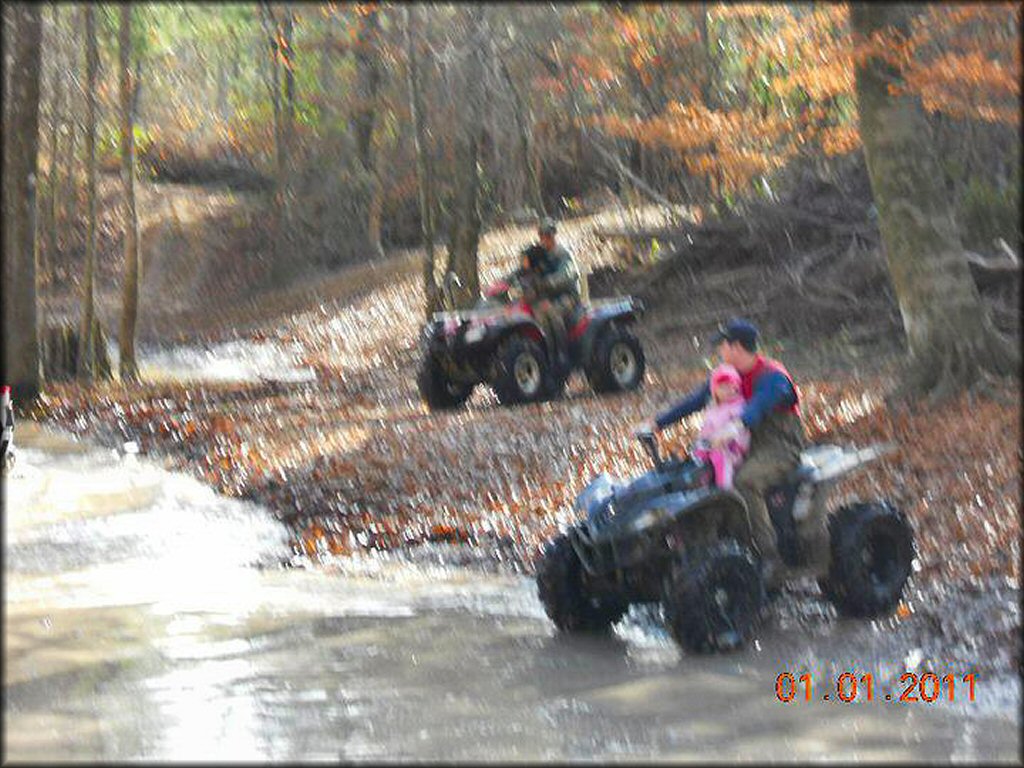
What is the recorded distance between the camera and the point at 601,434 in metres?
16.1

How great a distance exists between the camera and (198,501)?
14344 millimetres

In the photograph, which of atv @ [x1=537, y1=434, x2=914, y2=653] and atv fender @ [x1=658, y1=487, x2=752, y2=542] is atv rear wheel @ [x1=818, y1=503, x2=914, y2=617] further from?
atv fender @ [x1=658, y1=487, x2=752, y2=542]

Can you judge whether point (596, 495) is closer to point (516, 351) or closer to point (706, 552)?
point (706, 552)

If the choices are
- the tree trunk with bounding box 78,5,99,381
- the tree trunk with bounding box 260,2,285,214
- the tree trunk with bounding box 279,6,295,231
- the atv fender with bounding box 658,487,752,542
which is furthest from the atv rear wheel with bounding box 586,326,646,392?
the tree trunk with bounding box 279,6,295,231

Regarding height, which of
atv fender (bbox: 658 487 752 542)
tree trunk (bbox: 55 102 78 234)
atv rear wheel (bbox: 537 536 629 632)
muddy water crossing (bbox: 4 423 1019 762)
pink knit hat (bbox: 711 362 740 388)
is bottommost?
muddy water crossing (bbox: 4 423 1019 762)

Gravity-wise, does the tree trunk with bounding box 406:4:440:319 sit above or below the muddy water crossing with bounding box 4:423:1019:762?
above

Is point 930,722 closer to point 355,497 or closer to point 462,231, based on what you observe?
point 355,497

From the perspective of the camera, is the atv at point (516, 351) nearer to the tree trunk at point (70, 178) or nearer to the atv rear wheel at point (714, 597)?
the atv rear wheel at point (714, 597)

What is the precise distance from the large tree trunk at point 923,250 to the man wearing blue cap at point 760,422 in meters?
7.21

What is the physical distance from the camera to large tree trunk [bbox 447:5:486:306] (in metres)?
29.0

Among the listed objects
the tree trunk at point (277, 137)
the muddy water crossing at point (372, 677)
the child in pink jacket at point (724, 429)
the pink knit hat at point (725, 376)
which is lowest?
the muddy water crossing at point (372, 677)

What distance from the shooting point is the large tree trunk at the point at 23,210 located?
21.8 m

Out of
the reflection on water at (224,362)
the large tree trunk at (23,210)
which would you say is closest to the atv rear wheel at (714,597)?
the large tree trunk at (23,210)

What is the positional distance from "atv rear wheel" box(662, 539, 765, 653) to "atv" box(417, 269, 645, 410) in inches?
398
